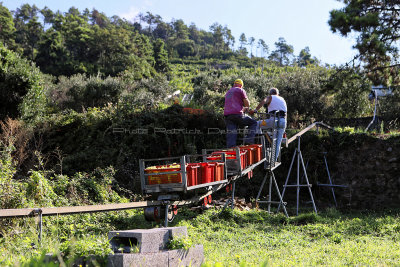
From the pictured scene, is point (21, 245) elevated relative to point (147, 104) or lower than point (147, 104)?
lower

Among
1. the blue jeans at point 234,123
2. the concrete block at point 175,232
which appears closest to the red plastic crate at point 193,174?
the concrete block at point 175,232

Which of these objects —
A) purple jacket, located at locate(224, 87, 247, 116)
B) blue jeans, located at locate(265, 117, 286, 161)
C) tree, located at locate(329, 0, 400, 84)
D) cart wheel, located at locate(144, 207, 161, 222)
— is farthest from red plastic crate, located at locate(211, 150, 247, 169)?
tree, located at locate(329, 0, 400, 84)

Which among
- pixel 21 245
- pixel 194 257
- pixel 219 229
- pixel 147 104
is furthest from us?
pixel 147 104

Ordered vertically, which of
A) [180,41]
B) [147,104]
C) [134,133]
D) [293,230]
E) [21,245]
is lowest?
[293,230]

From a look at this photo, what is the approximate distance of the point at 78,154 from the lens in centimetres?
1349

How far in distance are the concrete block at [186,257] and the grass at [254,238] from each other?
135 millimetres

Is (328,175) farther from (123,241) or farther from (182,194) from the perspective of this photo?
(123,241)

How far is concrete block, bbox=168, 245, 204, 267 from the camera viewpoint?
160 inches

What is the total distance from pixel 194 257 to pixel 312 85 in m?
18.6

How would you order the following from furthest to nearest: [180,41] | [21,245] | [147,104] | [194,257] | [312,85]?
[180,41] < [312,85] < [147,104] < [21,245] < [194,257]

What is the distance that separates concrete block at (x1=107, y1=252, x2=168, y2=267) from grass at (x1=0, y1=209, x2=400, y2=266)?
146 mm

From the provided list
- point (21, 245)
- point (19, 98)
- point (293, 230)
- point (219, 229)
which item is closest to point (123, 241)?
point (21, 245)

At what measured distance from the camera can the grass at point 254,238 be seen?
507 centimetres

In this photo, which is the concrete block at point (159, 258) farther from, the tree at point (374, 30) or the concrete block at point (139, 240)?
the tree at point (374, 30)
